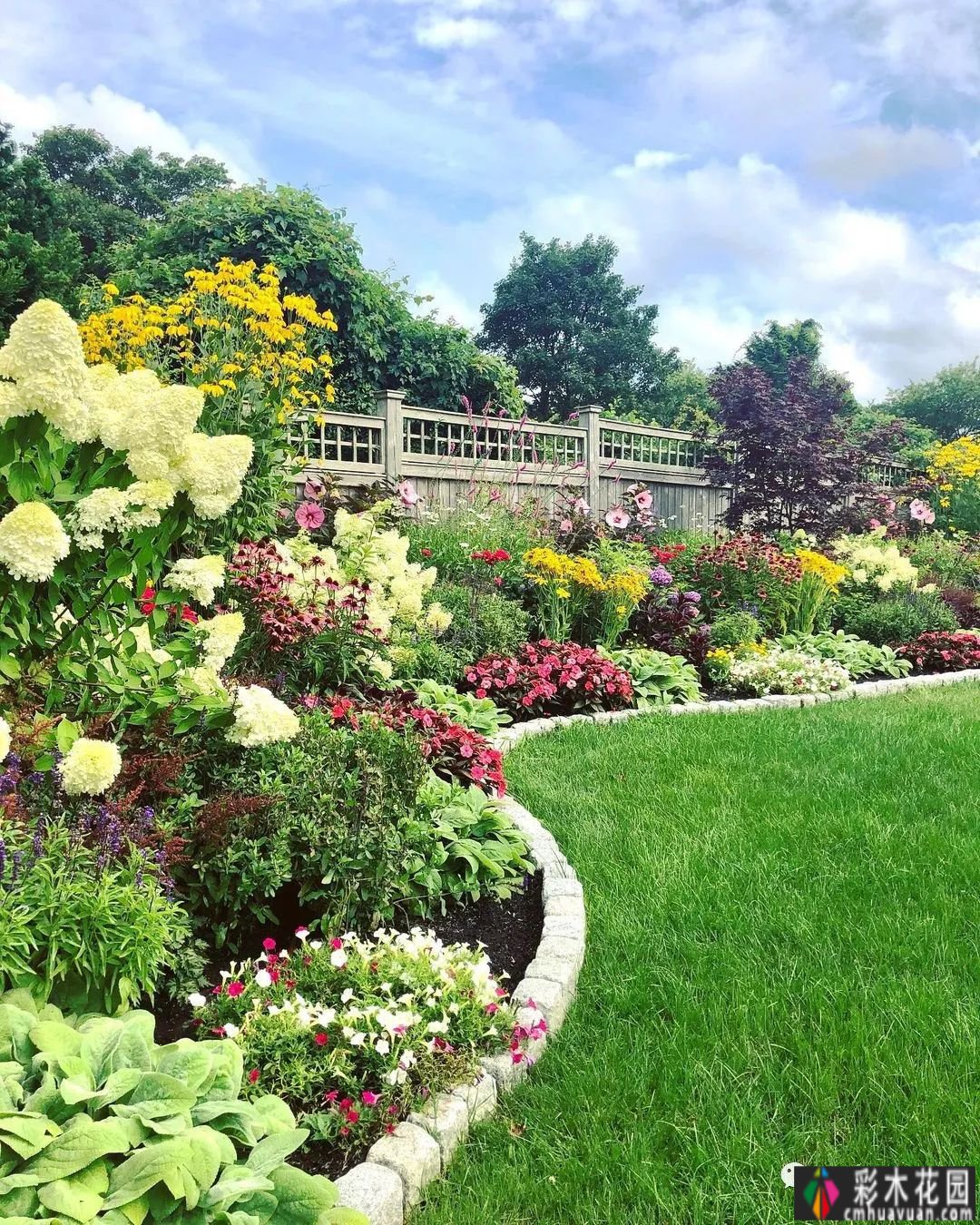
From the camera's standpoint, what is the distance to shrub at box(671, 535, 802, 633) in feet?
23.3

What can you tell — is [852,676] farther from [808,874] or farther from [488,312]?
[488,312]

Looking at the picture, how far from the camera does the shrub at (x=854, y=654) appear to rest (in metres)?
6.68

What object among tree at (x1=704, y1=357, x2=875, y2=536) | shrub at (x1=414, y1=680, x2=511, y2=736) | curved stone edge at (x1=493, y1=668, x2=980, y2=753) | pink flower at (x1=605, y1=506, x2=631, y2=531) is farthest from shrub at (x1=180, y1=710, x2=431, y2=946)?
tree at (x1=704, y1=357, x2=875, y2=536)

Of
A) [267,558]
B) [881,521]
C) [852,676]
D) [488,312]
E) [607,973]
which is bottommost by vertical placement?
[607,973]

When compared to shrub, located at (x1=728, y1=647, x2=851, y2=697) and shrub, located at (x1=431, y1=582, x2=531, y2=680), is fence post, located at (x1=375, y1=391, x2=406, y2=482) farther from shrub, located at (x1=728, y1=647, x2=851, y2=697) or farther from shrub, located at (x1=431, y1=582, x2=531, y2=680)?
shrub, located at (x1=728, y1=647, x2=851, y2=697)

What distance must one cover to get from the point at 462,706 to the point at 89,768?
246 centimetres

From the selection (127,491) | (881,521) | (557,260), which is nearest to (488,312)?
(557,260)

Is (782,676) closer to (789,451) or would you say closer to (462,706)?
(462,706)

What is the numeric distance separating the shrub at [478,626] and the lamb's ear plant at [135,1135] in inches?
137

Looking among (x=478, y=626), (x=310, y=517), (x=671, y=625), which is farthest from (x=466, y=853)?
(x=671, y=625)

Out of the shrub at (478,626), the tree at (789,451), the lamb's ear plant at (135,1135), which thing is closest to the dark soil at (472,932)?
the lamb's ear plant at (135,1135)

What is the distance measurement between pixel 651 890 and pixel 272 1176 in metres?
1.63

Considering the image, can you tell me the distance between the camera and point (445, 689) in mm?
4281

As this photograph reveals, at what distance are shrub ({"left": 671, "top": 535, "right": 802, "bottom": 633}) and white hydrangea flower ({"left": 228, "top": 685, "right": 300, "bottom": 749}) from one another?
5.26 metres
